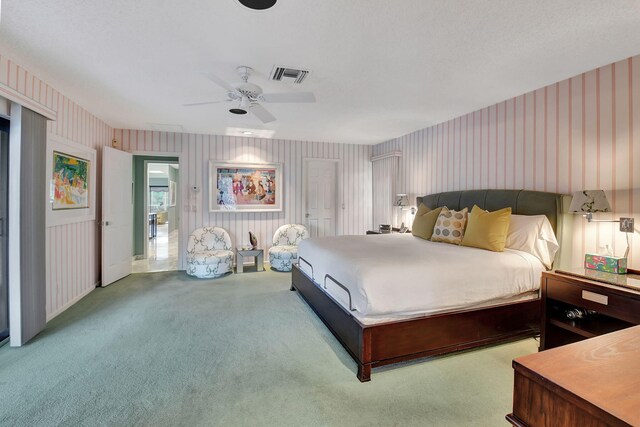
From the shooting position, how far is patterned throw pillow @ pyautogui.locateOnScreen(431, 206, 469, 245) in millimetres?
3449

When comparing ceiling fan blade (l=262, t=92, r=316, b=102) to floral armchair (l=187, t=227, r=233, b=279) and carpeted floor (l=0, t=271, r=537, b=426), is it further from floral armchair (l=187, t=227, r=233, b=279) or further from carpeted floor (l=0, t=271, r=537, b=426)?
floral armchair (l=187, t=227, r=233, b=279)

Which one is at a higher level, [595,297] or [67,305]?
[595,297]

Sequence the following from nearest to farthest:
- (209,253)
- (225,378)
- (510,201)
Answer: (225,378) < (510,201) < (209,253)

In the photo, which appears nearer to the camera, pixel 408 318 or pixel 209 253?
pixel 408 318

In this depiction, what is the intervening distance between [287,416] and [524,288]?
2247mm

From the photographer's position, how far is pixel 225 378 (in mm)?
2137

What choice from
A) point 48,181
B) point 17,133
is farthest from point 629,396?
point 48,181

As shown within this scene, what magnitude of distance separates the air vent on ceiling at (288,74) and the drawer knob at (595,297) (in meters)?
2.94

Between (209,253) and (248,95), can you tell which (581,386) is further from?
(209,253)

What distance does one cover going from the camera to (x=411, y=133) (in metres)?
5.22

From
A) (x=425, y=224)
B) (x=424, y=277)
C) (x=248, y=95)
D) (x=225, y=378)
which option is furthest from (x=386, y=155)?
(x=225, y=378)

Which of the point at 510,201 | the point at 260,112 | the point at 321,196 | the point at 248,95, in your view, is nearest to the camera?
the point at 248,95

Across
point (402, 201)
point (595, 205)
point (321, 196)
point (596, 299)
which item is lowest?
point (596, 299)

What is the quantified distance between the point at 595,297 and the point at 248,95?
338 centimetres
